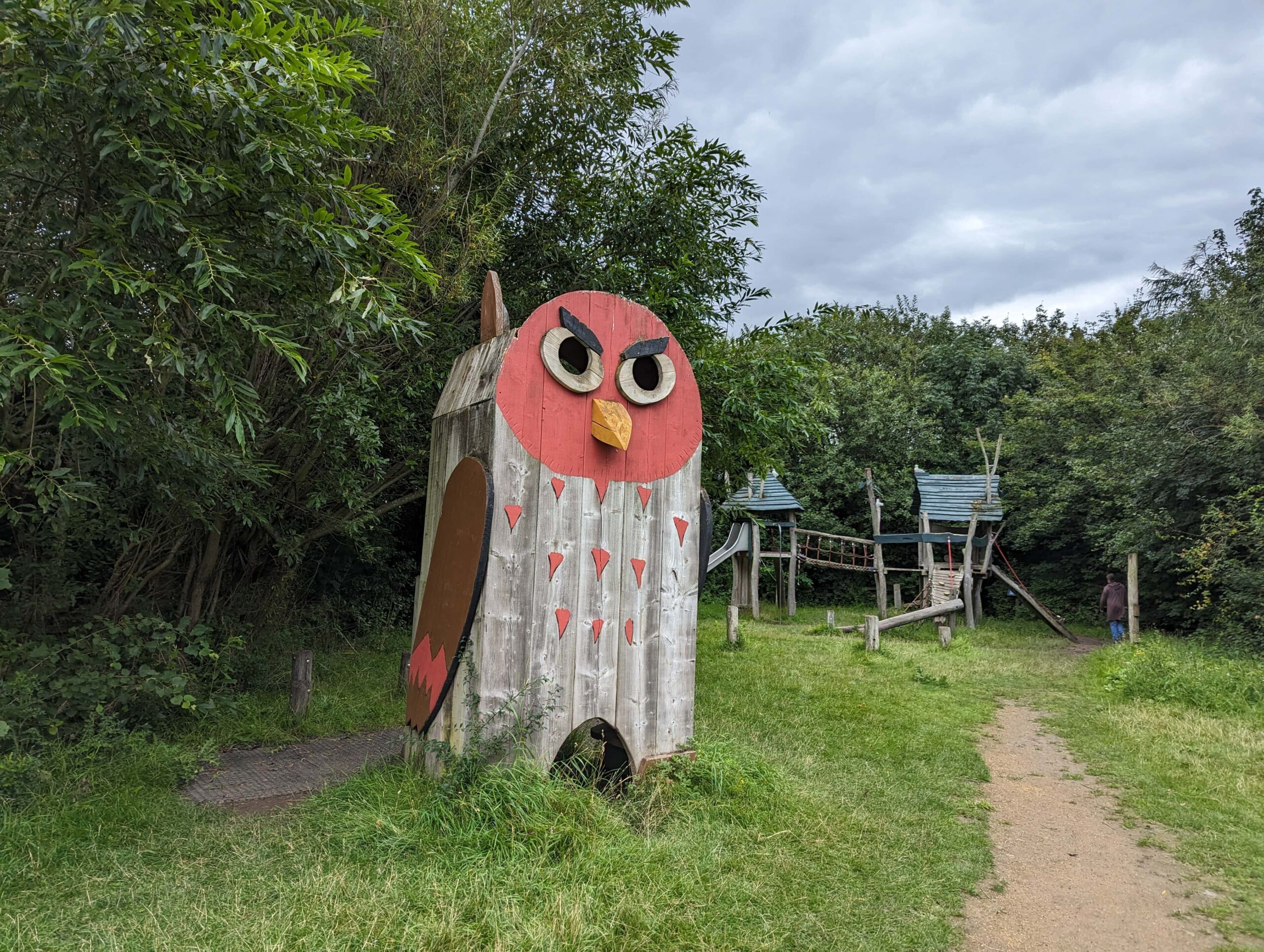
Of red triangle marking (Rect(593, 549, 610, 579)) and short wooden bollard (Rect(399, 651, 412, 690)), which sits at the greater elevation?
red triangle marking (Rect(593, 549, 610, 579))

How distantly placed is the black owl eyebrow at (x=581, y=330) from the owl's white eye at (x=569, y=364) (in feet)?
0.06

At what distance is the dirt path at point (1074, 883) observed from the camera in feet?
11.2

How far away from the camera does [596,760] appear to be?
5246mm

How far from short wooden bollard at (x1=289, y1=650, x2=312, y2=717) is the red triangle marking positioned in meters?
4.00

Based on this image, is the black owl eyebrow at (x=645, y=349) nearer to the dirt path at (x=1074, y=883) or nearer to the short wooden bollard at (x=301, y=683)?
the dirt path at (x=1074, y=883)

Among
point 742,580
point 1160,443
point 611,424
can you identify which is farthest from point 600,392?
point 742,580

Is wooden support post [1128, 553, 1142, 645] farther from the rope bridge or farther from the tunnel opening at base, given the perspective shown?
the tunnel opening at base

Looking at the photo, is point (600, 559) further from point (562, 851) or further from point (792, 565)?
point (792, 565)

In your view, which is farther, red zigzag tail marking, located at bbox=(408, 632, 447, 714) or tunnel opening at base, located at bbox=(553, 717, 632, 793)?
tunnel opening at base, located at bbox=(553, 717, 632, 793)

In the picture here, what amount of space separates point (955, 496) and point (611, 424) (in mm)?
15188

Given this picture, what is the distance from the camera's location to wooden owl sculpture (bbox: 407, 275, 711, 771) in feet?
13.3

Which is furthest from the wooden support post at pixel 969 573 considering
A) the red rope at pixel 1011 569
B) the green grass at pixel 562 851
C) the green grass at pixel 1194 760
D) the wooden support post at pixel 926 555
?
the green grass at pixel 562 851

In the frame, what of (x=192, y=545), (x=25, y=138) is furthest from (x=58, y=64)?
(x=192, y=545)

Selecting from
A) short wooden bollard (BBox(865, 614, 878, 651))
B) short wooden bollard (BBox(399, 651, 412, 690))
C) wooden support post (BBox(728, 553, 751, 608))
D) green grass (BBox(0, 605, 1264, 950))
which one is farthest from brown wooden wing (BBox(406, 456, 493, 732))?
wooden support post (BBox(728, 553, 751, 608))
